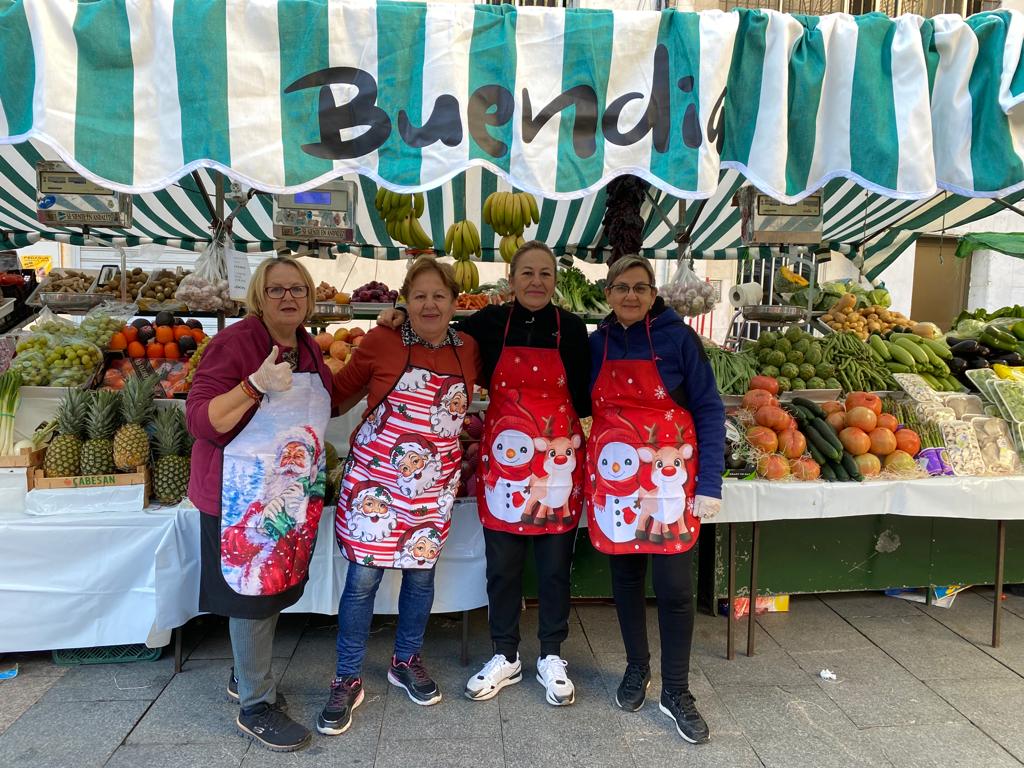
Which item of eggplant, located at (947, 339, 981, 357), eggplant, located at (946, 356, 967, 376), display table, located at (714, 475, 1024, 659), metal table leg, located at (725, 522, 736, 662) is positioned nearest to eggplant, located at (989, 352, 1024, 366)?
eggplant, located at (947, 339, 981, 357)

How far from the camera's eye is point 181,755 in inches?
101

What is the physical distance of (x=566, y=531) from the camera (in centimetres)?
289

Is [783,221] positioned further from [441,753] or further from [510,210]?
[441,753]

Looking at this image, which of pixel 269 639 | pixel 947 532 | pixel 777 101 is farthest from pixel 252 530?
pixel 947 532

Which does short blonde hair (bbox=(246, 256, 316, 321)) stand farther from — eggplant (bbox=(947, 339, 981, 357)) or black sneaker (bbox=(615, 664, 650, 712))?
eggplant (bbox=(947, 339, 981, 357))

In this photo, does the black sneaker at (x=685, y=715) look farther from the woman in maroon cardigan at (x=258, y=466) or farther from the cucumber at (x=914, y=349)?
the cucumber at (x=914, y=349)

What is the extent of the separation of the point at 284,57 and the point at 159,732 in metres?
2.80

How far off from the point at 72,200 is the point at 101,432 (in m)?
1.32

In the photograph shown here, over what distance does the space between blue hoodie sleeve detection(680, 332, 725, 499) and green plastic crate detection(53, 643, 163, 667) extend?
Answer: 9.32ft

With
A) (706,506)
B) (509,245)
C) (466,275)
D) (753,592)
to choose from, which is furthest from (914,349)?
(466,275)

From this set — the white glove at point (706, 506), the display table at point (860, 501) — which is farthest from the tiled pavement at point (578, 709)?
the white glove at point (706, 506)

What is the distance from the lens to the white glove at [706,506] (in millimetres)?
2643

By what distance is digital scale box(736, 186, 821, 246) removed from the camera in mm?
3678

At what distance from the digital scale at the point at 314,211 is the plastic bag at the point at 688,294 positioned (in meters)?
2.01
